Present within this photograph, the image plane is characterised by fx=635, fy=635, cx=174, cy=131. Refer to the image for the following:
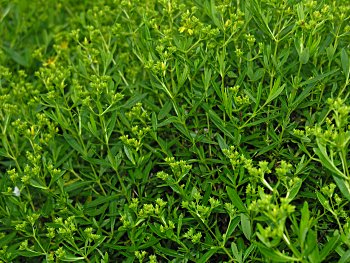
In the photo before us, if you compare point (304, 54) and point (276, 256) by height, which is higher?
point (304, 54)

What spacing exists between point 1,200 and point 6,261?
408 millimetres

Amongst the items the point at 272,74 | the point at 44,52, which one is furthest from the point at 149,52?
the point at 44,52

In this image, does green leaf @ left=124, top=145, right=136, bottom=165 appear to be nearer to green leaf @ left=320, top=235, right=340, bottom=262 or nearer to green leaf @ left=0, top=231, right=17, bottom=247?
green leaf @ left=0, top=231, right=17, bottom=247

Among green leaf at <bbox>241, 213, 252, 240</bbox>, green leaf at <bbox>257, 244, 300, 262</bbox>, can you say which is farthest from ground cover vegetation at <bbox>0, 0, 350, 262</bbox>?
green leaf at <bbox>257, 244, 300, 262</bbox>

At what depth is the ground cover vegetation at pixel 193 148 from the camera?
8.70ft

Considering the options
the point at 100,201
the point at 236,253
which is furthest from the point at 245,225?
the point at 100,201

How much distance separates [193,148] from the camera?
288 centimetres

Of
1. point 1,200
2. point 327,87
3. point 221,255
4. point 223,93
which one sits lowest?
point 221,255

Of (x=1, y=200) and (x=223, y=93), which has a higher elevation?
(x=223, y=93)

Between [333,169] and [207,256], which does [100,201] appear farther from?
[333,169]

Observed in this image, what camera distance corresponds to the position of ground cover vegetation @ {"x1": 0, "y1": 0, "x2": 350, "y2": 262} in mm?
2650

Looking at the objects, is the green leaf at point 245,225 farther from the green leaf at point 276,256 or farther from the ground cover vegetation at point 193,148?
the green leaf at point 276,256

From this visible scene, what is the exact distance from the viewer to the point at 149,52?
3.02 m

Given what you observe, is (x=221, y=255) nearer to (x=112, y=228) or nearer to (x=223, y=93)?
(x=112, y=228)
